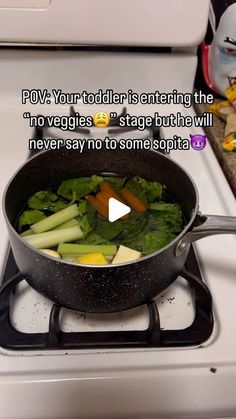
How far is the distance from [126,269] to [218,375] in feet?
0.44

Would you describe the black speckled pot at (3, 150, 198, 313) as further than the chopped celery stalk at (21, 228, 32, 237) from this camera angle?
No

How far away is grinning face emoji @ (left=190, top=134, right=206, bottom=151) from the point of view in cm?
71

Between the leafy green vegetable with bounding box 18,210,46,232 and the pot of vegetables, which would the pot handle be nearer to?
the pot of vegetables

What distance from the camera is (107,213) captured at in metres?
0.52

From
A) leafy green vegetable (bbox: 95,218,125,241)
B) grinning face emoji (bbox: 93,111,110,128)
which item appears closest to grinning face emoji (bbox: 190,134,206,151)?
grinning face emoji (bbox: 93,111,110,128)

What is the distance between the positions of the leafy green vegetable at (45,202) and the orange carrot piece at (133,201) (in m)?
0.08

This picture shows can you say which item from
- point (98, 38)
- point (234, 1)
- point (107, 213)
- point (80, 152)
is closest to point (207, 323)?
point (107, 213)

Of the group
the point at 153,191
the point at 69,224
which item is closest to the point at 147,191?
the point at 153,191

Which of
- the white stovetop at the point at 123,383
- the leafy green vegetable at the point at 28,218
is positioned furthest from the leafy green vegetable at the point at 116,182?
the white stovetop at the point at 123,383

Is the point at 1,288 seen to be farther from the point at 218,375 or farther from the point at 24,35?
the point at 24,35

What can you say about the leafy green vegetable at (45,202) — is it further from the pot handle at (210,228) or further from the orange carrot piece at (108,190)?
the pot handle at (210,228)

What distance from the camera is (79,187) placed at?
57 centimetres

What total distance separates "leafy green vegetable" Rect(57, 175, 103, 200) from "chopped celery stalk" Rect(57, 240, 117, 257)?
9 cm

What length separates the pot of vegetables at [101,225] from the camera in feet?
1.32
